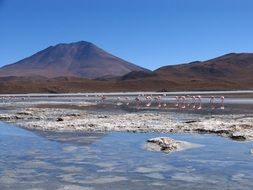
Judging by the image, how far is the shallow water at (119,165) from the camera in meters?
10.2

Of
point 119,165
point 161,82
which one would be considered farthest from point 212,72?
point 119,165

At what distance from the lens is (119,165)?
1212cm

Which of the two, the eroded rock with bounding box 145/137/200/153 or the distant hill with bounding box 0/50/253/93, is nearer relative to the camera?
the eroded rock with bounding box 145/137/200/153

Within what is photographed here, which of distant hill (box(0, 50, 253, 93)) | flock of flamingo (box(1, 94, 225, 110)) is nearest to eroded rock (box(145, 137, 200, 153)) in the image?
flock of flamingo (box(1, 94, 225, 110))

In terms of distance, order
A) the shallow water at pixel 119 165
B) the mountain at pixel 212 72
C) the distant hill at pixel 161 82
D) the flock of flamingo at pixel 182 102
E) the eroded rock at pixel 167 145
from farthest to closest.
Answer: the mountain at pixel 212 72 → the distant hill at pixel 161 82 → the flock of flamingo at pixel 182 102 → the eroded rock at pixel 167 145 → the shallow water at pixel 119 165

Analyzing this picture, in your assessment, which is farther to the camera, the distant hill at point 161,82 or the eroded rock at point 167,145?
the distant hill at point 161,82

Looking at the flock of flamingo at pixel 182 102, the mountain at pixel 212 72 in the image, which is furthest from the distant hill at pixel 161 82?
the flock of flamingo at pixel 182 102

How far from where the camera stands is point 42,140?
17.0m

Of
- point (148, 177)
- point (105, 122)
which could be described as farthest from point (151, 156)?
point (105, 122)

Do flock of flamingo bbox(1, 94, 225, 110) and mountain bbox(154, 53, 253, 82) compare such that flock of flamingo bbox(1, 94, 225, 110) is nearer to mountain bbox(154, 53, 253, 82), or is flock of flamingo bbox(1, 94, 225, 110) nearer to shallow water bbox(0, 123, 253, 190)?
shallow water bbox(0, 123, 253, 190)

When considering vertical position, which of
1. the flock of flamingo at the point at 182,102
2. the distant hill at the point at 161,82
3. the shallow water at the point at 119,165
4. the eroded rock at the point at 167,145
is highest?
the distant hill at the point at 161,82

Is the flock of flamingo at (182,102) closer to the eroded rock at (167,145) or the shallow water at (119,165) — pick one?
the eroded rock at (167,145)

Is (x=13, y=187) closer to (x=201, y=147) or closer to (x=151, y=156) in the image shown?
(x=151, y=156)

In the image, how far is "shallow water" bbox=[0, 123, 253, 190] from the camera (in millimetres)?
10164
